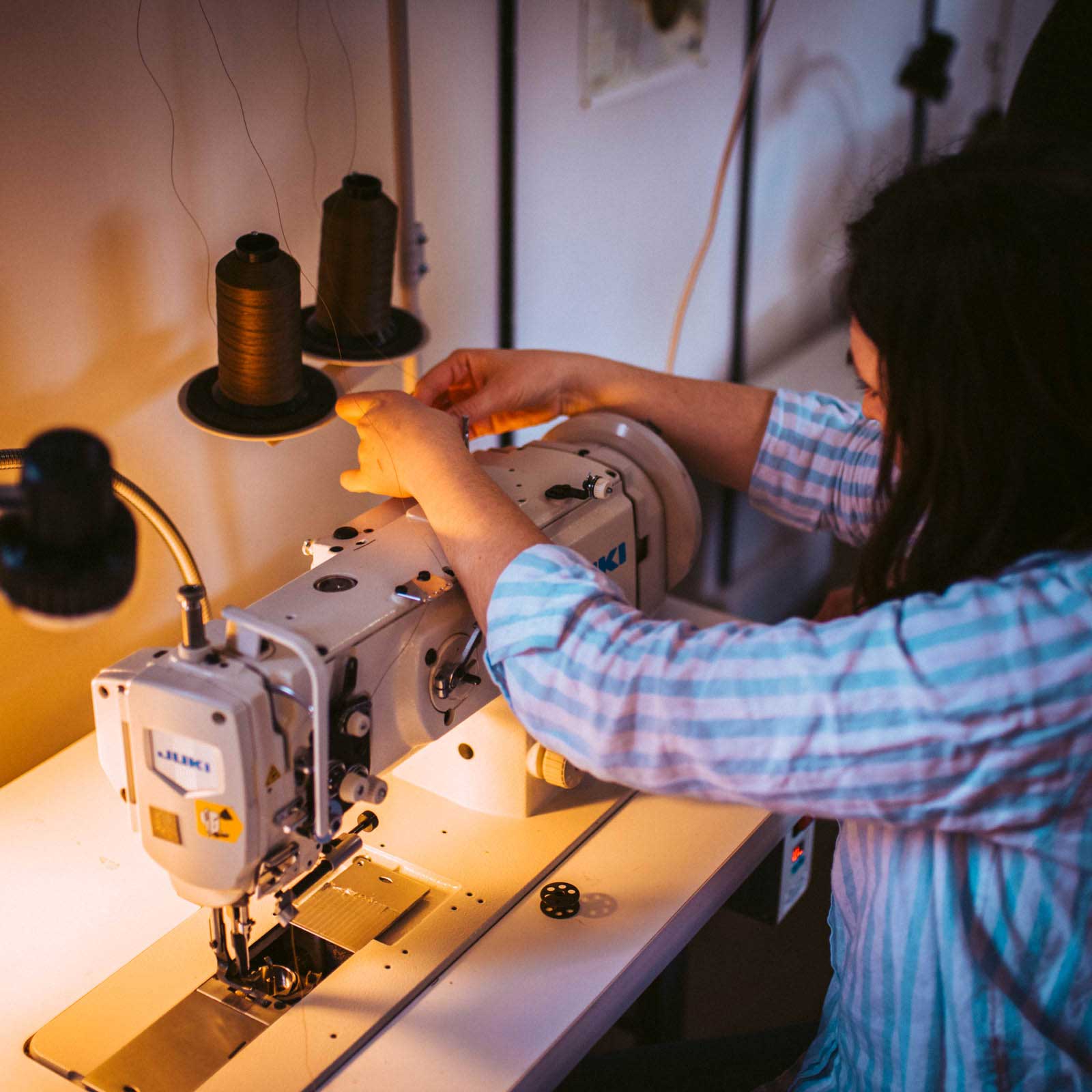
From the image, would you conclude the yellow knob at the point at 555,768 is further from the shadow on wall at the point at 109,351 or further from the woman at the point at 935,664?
the shadow on wall at the point at 109,351

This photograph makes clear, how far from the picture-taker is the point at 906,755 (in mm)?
947

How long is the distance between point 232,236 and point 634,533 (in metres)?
0.68

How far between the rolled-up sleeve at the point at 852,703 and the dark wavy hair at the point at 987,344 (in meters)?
0.07

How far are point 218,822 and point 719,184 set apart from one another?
1.94 metres

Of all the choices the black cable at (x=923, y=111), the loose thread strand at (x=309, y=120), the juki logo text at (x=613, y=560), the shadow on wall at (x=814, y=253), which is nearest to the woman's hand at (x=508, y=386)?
the juki logo text at (x=613, y=560)

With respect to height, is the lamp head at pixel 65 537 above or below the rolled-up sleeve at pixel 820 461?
above

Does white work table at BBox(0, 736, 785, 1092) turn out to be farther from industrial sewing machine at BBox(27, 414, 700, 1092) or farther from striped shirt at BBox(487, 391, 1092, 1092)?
striped shirt at BBox(487, 391, 1092, 1092)

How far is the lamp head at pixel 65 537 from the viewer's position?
0.78m

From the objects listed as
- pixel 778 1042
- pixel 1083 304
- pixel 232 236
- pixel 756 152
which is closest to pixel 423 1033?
pixel 778 1042

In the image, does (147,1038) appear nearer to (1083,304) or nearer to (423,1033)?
(423,1033)

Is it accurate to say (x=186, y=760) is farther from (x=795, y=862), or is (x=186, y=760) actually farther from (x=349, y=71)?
(x=349, y=71)

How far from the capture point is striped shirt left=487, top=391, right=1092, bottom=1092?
0.94 meters

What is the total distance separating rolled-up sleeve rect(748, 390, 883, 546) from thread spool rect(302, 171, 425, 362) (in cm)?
50

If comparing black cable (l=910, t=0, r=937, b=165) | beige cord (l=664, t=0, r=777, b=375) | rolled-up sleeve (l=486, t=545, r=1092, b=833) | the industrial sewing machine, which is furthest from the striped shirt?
black cable (l=910, t=0, r=937, b=165)
